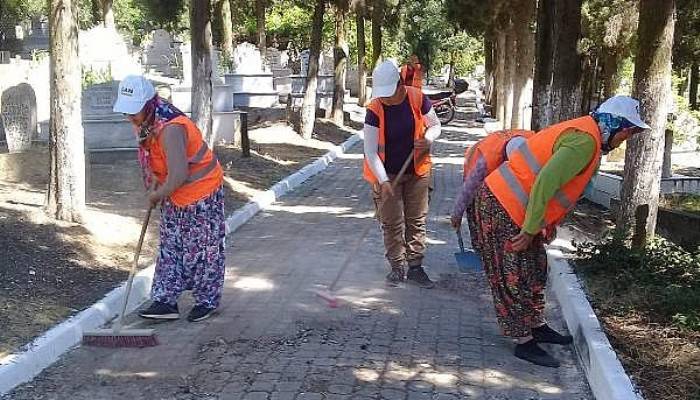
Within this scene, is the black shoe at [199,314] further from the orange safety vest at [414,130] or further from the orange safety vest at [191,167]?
the orange safety vest at [414,130]

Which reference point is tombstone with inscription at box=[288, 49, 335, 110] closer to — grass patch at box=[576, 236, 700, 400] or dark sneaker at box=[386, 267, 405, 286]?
dark sneaker at box=[386, 267, 405, 286]

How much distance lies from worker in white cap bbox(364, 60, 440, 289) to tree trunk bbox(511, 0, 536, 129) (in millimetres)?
11325

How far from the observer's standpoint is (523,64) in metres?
17.6

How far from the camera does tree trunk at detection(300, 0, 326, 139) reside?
57.2 feet

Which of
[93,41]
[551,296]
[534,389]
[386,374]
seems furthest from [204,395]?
[93,41]

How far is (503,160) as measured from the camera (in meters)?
4.67

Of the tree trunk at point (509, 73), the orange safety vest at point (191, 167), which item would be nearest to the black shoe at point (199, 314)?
the orange safety vest at point (191, 167)

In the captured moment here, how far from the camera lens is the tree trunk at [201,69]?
11.2 m

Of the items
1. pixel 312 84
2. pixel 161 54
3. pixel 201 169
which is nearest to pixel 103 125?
pixel 312 84

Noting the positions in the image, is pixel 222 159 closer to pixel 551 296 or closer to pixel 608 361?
pixel 551 296

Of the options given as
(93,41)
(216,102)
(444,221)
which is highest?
(93,41)

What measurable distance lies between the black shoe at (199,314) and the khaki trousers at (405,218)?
1.57 meters

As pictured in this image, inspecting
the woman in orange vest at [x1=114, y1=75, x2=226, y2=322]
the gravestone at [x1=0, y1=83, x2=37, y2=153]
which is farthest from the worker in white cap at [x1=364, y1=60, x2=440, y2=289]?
the gravestone at [x1=0, y1=83, x2=37, y2=153]

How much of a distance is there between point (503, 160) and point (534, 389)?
132 centimetres
